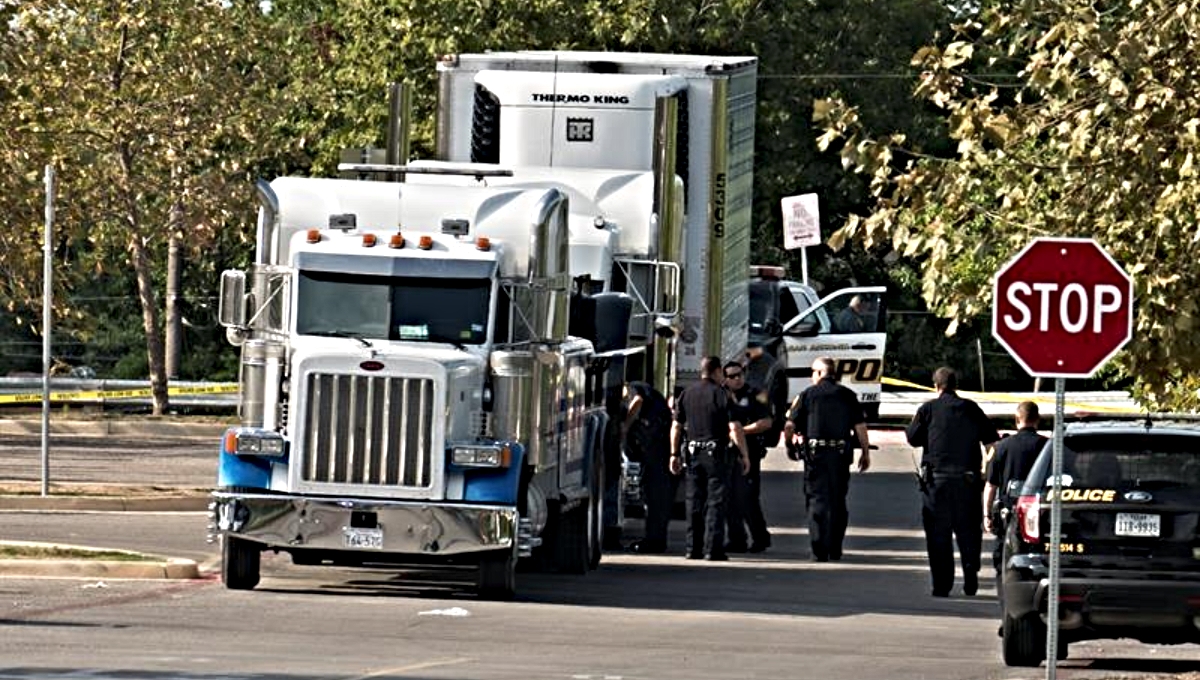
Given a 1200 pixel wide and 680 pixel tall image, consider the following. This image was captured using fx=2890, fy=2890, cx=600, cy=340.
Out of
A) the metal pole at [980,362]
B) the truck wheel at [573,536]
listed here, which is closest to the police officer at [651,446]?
the truck wheel at [573,536]

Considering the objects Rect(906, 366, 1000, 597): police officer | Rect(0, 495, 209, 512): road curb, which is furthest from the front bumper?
Rect(0, 495, 209, 512): road curb

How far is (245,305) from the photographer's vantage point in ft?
70.6

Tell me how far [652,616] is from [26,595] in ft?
14.6

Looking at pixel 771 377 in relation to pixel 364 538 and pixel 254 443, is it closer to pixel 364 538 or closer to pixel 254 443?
pixel 364 538

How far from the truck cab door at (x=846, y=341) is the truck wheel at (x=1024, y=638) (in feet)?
72.1

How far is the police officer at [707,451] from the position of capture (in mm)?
25391

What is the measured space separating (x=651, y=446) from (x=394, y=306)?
18.0ft

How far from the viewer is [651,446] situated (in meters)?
26.2

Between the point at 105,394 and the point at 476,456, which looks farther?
the point at 105,394

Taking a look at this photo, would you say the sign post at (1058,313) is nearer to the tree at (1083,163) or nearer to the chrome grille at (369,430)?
the tree at (1083,163)

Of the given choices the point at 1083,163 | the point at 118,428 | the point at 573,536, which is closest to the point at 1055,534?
the point at 1083,163

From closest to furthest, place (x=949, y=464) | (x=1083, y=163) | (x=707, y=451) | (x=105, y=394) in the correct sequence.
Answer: (x=1083, y=163), (x=949, y=464), (x=707, y=451), (x=105, y=394)

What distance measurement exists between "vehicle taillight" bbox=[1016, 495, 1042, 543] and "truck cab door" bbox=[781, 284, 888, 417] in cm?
2207

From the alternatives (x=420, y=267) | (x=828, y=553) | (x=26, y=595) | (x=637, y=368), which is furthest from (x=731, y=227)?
(x=26, y=595)
